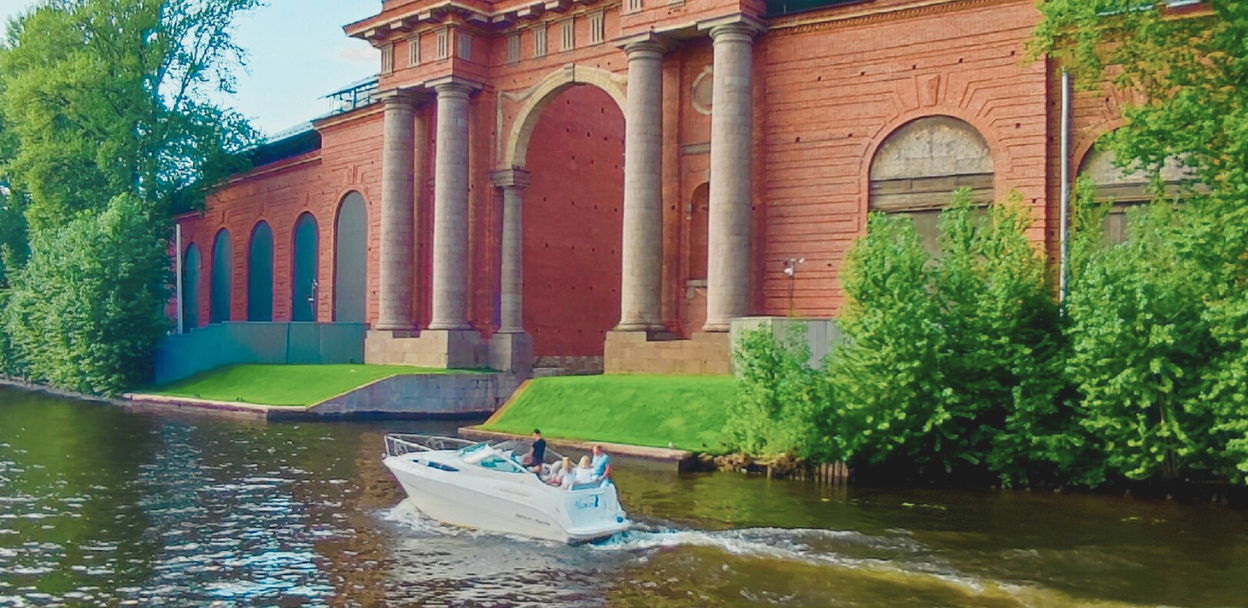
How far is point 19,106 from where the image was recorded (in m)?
53.0

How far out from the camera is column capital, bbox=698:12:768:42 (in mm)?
35656

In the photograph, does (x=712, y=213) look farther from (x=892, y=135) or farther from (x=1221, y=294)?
(x=1221, y=294)

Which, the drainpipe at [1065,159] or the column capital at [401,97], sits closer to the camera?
the drainpipe at [1065,159]

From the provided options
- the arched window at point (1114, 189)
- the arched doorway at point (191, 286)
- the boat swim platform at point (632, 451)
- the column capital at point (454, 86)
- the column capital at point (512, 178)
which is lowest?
the boat swim platform at point (632, 451)

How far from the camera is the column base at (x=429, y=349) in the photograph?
144 ft

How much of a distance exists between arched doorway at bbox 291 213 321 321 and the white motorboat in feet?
117

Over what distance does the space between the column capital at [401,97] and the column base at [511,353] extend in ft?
32.7

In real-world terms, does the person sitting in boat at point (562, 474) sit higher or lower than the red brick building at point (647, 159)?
lower

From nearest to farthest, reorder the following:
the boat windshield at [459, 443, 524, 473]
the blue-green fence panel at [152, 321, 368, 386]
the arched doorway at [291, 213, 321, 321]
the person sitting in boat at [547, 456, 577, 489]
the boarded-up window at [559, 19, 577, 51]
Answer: the person sitting in boat at [547, 456, 577, 489] → the boat windshield at [459, 443, 524, 473] → the boarded-up window at [559, 19, 577, 51] → the blue-green fence panel at [152, 321, 368, 386] → the arched doorway at [291, 213, 321, 321]

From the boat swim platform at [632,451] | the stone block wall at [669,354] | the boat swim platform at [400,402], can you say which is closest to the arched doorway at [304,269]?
the boat swim platform at [400,402]

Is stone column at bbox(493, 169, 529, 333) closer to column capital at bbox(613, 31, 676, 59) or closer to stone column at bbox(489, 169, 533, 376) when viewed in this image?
stone column at bbox(489, 169, 533, 376)

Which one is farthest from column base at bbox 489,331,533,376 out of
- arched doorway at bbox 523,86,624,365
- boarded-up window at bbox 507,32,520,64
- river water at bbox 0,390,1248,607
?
river water at bbox 0,390,1248,607

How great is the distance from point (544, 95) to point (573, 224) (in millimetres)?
6559

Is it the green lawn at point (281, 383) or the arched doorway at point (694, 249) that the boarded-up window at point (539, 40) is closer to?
the arched doorway at point (694, 249)
